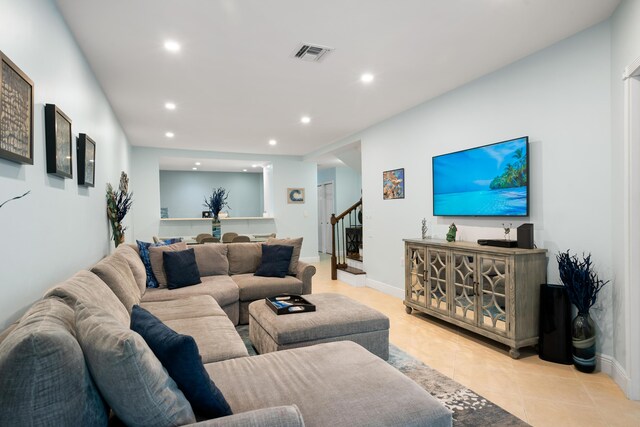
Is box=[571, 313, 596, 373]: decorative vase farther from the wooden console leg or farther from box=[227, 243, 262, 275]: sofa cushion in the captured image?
box=[227, 243, 262, 275]: sofa cushion

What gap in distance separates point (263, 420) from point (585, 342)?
269 cm

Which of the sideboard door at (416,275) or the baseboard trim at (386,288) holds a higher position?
the sideboard door at (416,275)

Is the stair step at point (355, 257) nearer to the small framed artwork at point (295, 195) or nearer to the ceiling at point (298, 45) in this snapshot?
the small framed artwork at point (295, 195)

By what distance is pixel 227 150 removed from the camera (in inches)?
315

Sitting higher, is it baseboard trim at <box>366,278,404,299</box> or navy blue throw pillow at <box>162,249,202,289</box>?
navy blue throw pillow at <box>162,249,202,289</box>

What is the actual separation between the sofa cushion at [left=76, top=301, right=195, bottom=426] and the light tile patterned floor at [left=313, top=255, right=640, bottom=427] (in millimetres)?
2082

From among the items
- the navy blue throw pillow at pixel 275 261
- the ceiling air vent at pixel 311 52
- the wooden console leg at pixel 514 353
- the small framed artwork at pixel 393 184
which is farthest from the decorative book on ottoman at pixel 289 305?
the small framed artwork at pixel 393 184

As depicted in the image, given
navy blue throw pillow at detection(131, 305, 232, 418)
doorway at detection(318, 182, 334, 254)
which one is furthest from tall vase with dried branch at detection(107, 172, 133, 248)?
doorway at detection(318, 182, 334, 254)

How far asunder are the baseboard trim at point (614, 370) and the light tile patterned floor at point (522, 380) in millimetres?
39

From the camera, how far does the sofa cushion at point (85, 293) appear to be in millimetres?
1520

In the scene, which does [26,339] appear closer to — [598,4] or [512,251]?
[512,251]

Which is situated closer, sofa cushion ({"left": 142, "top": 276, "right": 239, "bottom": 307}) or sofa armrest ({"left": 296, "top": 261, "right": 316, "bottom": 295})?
sofa cushion ({"left": 142, "top": 276, "right": 239, "bottom": 307})

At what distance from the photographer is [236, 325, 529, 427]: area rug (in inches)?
82.9

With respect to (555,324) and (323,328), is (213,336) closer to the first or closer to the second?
(323,328)
